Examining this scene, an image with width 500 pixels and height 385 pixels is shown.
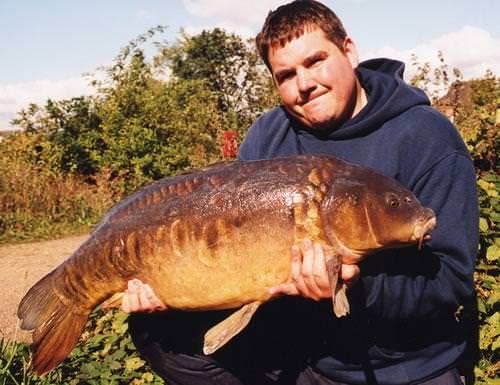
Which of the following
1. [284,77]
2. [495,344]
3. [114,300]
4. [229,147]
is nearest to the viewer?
[114,300]

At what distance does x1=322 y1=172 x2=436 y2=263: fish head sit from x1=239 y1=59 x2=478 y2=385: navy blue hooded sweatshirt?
20 cm

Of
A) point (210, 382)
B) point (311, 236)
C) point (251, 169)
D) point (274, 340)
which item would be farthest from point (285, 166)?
point (210, 382)

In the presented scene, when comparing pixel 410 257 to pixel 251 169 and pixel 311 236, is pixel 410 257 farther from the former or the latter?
pixel 251 169

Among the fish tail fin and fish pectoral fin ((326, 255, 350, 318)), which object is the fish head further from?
the fish tail fin

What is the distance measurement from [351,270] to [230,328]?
0.43m

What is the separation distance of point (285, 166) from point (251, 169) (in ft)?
0.38

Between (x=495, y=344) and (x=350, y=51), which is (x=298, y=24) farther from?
(x=495, y=344)

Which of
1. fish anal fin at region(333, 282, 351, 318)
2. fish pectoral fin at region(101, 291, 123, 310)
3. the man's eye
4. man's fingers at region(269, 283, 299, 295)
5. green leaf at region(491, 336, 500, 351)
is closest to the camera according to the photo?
fish anal fin at region(333, 282, 351, 318)

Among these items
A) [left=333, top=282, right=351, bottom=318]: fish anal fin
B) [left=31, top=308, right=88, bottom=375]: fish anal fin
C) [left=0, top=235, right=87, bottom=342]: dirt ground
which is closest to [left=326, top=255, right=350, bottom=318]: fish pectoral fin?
[left=333, top=282, right=351, bottom=318]: fish anal fin

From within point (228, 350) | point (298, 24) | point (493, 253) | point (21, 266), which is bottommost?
point (21, 266)

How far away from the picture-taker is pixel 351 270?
5.68 ft

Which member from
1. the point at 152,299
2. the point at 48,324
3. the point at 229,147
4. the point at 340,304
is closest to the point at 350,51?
the point at 340,304

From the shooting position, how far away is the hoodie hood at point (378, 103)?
83.9 inches

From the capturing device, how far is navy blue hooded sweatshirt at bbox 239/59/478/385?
191 centimetres
